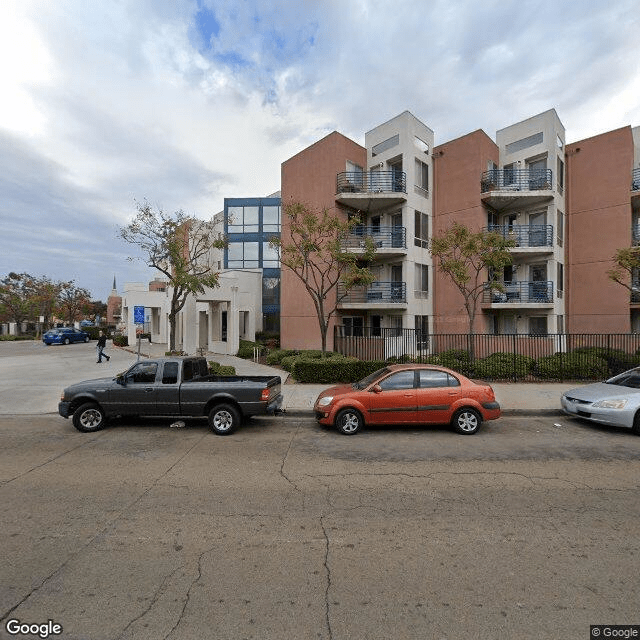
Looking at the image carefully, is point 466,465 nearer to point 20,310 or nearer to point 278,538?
point 278,538

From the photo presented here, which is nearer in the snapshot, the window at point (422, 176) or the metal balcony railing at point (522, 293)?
the metal balcony railing at point (522, 293)

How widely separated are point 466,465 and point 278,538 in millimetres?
3501

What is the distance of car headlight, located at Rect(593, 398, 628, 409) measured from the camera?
7.58 m

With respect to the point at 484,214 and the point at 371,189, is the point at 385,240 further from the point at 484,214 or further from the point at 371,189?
the point at 484,214

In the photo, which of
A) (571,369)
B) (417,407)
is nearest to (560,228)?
(571,369)

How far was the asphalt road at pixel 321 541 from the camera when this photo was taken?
106 inches

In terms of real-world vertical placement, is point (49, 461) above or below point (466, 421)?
below

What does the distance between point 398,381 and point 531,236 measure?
55.7 ft

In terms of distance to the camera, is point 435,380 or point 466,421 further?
point 435,380

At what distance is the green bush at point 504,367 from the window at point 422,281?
674cm

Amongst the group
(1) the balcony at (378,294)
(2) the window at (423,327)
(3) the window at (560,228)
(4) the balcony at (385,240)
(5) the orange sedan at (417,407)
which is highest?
(3) the window at (560,228)

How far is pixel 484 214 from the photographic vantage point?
19703 millimetres

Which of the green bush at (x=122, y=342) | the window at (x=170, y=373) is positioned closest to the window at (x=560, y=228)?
the window at (x=170, y=373)

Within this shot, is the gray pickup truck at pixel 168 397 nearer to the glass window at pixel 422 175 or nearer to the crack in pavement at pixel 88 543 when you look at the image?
the crack in pavement at pixel 88 543
